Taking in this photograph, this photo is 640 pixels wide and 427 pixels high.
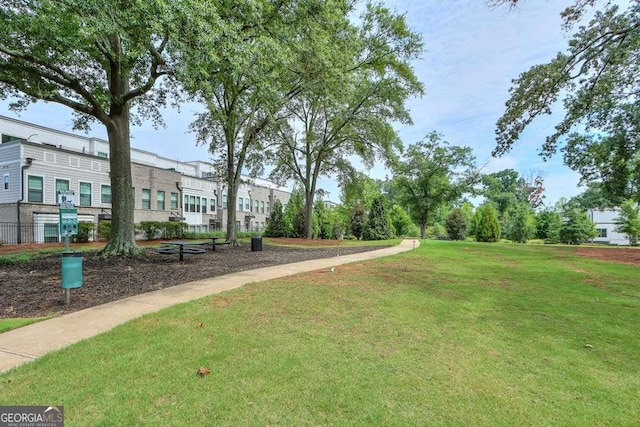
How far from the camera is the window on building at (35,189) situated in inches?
769

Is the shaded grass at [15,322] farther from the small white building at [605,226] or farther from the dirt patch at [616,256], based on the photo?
the small white building at [605,226]

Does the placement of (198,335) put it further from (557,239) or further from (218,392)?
(557,239)

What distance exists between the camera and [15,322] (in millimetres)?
4812

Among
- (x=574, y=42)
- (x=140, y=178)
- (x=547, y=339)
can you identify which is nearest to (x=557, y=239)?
(x=574, y=42)

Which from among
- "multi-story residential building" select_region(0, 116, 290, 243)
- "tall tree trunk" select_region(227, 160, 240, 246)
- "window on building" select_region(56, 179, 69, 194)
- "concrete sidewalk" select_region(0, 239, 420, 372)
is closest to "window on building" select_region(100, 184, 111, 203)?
"multi-story residential building" select_region(0, 116, 290, 243)

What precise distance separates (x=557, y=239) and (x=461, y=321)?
1339 inches

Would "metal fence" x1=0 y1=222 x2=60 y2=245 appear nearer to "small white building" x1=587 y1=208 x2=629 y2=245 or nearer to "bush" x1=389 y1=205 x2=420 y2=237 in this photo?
"bush" x1=389 y1=205 x2=420 y2=237

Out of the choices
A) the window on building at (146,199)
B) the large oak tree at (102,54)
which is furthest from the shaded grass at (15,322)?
the window on building at (146,199)

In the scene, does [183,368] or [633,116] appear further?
[633,116]

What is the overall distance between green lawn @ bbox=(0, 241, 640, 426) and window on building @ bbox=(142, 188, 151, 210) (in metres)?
24.0

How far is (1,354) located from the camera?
3.71m

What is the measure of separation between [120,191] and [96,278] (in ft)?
14.1

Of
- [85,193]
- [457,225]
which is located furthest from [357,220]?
[85,193]

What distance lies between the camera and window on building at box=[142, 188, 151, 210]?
26505 millimetres
